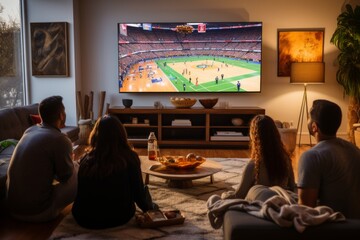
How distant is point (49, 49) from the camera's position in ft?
21.4

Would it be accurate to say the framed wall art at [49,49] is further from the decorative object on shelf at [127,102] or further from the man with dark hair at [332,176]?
the man with dark hair at [332,176]

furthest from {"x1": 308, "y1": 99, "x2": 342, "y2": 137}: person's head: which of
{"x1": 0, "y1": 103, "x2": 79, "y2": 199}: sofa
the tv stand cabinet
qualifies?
the tv stand cabinet

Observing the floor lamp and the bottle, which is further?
the floor lamp

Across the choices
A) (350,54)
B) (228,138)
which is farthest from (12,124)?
(350,54)

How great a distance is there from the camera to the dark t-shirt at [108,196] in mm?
2830

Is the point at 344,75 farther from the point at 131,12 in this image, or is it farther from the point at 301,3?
the point at 131,12

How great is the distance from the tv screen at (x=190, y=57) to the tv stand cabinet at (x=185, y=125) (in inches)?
16.4

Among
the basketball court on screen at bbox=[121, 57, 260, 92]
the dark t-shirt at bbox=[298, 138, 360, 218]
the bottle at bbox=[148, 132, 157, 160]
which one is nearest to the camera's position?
the dark t-shirt at bbox=[298, 138, 360, 218]

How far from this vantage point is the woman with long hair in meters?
2.81

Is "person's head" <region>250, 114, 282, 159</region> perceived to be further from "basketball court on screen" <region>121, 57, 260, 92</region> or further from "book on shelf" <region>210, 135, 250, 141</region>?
"basketball court on screen" <region>121, 57, 260, 92</region>

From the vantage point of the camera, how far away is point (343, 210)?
6.39 ft

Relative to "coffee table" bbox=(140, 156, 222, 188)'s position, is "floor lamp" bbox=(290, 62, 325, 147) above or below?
above

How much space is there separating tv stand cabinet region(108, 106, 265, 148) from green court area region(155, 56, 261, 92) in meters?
0.43

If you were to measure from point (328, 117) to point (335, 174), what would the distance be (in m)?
0.27
